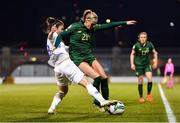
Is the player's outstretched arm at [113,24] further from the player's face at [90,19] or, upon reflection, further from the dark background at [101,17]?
the dark background at [101,17]

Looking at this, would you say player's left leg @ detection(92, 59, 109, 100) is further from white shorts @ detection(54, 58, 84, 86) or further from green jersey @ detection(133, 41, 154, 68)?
green jersey @ detection(133, 41, 154, 68)

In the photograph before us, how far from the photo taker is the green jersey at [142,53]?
16.1 meters

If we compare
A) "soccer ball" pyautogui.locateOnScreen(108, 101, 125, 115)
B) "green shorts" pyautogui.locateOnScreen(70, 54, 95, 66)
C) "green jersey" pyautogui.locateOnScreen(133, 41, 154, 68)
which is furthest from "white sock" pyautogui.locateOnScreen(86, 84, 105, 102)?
"green jersey" pyautogui.locateOnScreen(133, 41, 154, 68)

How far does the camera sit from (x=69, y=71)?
10531 mm

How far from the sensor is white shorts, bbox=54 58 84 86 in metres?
10.4

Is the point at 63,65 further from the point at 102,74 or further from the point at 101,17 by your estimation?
the point at 101,17

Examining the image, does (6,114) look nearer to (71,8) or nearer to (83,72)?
(83,72)

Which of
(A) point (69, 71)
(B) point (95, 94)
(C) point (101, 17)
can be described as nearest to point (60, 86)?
(A) point (69, 71)

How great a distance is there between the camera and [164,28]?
217 feet

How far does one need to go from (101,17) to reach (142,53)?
172ft

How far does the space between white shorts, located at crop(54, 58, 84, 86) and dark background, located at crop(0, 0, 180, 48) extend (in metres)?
52.5

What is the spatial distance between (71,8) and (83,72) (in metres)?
56.3

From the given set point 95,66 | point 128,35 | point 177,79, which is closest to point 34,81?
point 177,79

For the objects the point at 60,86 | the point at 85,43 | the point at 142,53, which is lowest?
the point at 60,86
